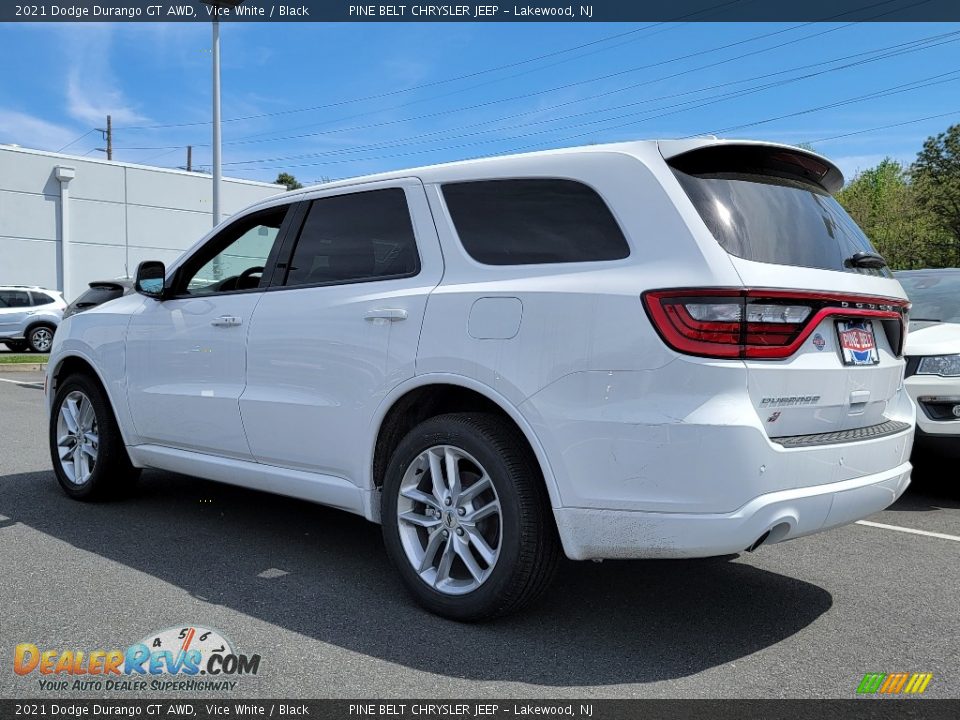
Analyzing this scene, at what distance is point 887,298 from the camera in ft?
12.3

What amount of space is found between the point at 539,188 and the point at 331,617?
1.93 meters

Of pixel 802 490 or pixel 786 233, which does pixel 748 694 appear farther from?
pixel 786 233

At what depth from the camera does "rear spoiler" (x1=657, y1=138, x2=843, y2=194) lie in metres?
3.48

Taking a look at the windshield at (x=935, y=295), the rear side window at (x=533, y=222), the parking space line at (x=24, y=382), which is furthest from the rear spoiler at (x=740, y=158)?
the parking space line at (x=24, y=382)

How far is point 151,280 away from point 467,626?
2.89m

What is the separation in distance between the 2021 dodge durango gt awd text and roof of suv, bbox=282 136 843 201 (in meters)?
Answer: 0.01

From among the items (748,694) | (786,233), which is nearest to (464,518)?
(748,694)

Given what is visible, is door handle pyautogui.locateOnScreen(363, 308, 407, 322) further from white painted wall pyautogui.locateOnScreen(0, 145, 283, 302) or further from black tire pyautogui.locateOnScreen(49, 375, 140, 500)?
white painted wall pyautogui.locateOnScreen(0, 145, 283, 302)

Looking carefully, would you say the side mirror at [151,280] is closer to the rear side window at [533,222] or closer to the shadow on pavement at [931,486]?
the rear side window at [533,222]

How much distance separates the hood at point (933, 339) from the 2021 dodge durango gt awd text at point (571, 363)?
8.47 feet

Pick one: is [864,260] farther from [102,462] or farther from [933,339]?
[102,462]

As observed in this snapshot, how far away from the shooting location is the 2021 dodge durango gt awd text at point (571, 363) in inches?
124

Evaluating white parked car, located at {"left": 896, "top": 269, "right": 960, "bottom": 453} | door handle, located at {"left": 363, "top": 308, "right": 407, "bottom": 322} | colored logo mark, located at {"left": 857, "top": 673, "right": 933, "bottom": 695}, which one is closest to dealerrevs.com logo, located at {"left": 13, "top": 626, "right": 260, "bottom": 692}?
door handle, located at {"left": 363, "top": 308, "right": 407, "bottom": 322}

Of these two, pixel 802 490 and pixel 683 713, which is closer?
pixel 683 713
